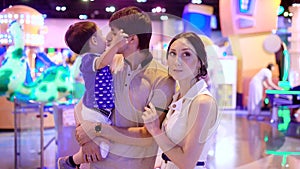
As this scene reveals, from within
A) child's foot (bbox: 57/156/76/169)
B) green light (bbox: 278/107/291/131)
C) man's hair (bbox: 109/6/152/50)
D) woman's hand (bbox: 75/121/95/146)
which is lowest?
green light (bbox: 278/107/291/131)

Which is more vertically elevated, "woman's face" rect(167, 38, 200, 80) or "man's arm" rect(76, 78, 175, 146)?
"woman's face" rect(167, 38, 200, 80)

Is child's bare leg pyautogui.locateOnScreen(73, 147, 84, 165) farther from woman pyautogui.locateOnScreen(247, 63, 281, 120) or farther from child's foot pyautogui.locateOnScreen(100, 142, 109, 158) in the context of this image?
woman pyautogui.locateOnScreen(247, 63, 281, 120)

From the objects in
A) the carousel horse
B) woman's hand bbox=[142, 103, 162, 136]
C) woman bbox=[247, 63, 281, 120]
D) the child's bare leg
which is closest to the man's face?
woman's hand bbox=[142, 103, 162, 136]

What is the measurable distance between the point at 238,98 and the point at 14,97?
18.5 feet

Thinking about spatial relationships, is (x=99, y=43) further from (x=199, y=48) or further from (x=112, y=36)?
(x=199, y=48)

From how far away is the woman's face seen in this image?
1253 mm

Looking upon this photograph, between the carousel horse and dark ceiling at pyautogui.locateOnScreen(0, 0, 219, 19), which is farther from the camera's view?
the carousel horse

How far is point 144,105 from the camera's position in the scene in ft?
4.25

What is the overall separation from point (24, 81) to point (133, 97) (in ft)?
7.79

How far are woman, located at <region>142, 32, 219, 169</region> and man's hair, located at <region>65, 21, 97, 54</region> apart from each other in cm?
31

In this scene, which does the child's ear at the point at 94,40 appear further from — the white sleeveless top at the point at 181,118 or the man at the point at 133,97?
the white sleeveless top at the point at 181,118

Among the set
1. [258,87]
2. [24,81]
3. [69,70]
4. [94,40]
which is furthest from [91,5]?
[258,87]

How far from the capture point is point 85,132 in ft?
4.27

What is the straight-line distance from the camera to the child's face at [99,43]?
1.44 metres
